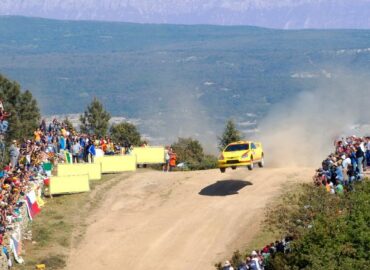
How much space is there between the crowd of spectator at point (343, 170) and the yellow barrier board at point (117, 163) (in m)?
15.5

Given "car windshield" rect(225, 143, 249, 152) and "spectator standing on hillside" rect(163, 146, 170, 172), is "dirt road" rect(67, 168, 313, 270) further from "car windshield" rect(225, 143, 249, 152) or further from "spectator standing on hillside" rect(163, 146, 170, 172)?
"spectator standing on hillside" rect(163, 146, 170, 172)

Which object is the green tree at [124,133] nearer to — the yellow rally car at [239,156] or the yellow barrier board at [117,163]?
the yellow barrier board at [117,163]

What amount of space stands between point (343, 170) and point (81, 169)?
1618 centimetres

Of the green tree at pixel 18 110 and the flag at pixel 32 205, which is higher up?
the green tree at pixel 18 110

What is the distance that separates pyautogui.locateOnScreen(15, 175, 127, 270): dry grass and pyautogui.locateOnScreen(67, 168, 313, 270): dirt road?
52cm

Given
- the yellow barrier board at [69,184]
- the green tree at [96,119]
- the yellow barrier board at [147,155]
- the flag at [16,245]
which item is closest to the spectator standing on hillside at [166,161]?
the yellow barrier board at [147,155]

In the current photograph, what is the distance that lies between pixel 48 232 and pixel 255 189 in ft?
36.4

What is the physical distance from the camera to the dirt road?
1394 inches

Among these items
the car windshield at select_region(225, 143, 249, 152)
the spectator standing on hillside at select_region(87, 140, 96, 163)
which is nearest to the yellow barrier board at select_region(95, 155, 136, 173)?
the spectator standing on hillside at select_region(87, 140, 96, 163)

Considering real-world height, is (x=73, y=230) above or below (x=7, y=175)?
below

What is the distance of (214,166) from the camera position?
57875 millimetres

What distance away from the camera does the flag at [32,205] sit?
39.0 metres

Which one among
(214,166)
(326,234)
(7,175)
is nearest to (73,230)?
(7,175)

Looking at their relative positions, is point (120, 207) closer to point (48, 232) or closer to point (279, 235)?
point (48, 232)
